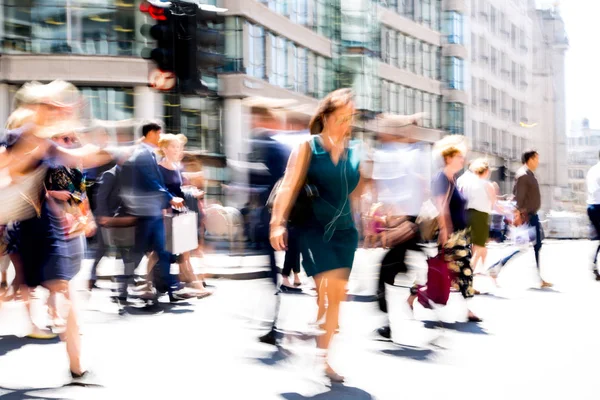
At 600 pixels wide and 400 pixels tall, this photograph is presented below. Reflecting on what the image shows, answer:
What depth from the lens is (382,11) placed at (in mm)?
49406

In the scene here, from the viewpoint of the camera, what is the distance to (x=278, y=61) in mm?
37031

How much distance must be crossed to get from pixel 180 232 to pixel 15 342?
115 inches

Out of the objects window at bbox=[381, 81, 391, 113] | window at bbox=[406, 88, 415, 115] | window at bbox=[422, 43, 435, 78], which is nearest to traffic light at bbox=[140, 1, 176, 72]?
window at bbox=[381, 81, 391, 113]

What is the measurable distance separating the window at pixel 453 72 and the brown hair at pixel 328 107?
51.6 metres

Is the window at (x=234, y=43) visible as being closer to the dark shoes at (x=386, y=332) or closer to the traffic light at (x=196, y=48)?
the traffic light at (x=196, y=48)

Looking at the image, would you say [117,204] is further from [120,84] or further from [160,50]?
[120,84]

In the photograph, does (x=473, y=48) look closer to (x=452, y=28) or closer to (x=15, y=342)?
(x=452, y=28)

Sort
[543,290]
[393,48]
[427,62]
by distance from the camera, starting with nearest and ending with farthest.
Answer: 1. [543,290]
2. [393,48]
3. [427,62]

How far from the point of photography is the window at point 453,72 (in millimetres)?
56438

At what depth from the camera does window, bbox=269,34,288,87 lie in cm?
3644

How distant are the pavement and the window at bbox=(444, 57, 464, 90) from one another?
4709 centimetres

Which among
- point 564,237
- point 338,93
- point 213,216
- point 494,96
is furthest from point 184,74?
point 494,96

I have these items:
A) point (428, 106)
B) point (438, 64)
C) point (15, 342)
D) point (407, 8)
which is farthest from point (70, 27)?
point (438, 64)

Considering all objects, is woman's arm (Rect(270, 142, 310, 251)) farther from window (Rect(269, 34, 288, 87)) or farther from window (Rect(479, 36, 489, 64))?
window (Rect(479, 36, 489, 64))
